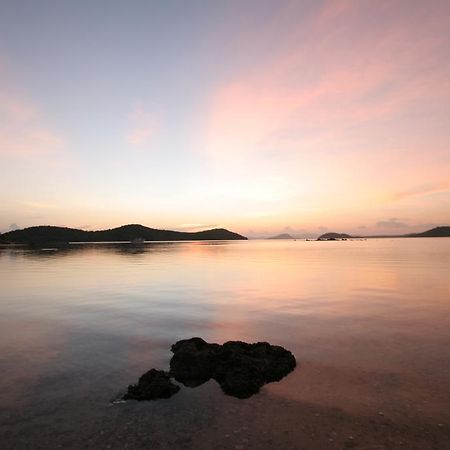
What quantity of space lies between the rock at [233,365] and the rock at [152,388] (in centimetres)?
96

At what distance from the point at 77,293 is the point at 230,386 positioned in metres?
27.3

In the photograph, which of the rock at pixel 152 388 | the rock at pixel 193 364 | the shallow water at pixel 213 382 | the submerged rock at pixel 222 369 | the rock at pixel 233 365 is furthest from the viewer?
the rock at pixel 193 364

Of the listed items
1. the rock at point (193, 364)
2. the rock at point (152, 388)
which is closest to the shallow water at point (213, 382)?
the rock at point (152, 388)

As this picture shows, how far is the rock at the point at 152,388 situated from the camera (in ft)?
36.7

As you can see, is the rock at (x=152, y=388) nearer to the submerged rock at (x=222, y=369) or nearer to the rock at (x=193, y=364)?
the submerged rock at (x=222, y=369)

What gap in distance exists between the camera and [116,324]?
2205cm

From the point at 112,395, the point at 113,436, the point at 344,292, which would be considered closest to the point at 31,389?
the point at 112,395

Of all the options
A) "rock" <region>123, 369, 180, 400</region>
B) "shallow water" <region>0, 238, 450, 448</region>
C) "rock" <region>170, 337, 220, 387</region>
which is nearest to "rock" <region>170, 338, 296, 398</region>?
"rock" <region>170, 337, 220, 387</region>

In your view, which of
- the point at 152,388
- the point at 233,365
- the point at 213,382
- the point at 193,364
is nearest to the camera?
the point at 152,388

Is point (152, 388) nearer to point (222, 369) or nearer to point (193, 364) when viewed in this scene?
point (193, 364)

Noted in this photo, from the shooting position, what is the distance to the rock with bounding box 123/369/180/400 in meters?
11.2

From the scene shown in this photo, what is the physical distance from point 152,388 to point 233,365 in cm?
294

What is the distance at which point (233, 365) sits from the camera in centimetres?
1286

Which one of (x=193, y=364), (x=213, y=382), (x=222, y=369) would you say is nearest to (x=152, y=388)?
(x=193, y=364)
